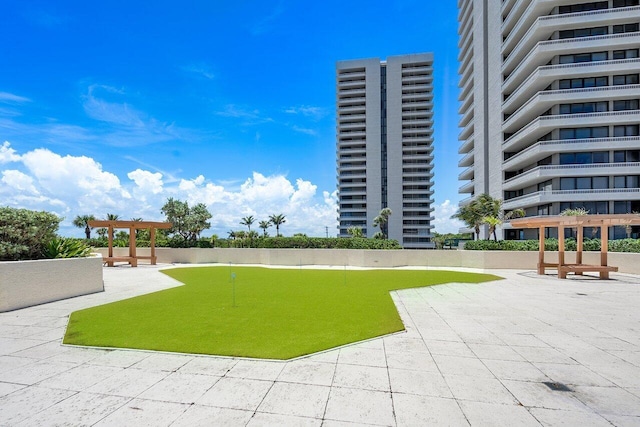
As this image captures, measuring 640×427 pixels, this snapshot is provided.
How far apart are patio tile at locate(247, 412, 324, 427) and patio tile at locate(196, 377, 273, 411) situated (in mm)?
258

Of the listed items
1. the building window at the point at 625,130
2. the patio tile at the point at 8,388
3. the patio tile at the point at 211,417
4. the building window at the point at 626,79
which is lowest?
the patio tile at the point at 8,388

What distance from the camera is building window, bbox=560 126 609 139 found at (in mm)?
35562

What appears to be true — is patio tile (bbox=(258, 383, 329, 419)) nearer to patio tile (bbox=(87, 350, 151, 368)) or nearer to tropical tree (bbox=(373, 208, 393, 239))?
patio tile (bbox=(87, 350, 151, 368))

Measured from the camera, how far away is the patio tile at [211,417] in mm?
3689

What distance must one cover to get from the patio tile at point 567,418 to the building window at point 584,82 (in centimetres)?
4578

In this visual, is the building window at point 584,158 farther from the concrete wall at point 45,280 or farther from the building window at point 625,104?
the concrete wall at point 45,280

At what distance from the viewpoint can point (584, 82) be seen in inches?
1436

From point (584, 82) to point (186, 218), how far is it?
48.5m

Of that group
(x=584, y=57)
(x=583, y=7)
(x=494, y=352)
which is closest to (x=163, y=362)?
(x=494, y=352)

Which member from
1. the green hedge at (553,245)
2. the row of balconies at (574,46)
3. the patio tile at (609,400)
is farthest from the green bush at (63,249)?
the row of balconies at (574,46)

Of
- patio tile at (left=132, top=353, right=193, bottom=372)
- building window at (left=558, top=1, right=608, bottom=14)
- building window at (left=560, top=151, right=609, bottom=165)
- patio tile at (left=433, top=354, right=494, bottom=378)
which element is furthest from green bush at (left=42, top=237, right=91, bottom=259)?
building window at (left=558, top=1, right=608, bottom=14)

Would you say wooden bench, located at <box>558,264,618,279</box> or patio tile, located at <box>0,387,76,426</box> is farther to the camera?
wooden bench, located at <box>558,264,618,279</box>

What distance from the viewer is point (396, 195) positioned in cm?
9069

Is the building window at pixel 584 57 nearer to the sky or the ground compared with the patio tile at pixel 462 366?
nearer to the sky
